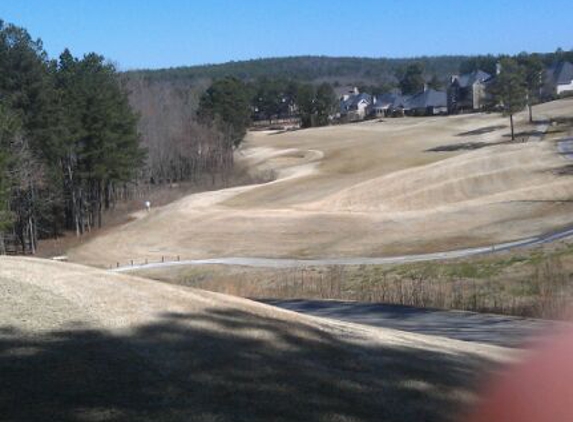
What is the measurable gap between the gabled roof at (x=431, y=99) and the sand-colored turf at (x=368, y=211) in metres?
71.4

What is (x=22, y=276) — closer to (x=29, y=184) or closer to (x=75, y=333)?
(x=75, y=333)

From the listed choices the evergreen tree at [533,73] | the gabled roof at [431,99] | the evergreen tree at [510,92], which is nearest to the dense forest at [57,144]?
the evergreen tree at [510,92]

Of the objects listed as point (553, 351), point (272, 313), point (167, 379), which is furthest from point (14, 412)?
Answer: point (553, 351)

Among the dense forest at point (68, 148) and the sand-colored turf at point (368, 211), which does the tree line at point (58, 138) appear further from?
the sand-colored turf at point (368, 211)

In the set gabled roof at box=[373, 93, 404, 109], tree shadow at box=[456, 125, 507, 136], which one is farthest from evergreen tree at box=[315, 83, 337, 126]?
tree shadow at box=[456, 125, 507, 136]

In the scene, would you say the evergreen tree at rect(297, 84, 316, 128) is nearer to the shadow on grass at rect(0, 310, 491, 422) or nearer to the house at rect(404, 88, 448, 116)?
the house at rect(404, 88, 448, 116)

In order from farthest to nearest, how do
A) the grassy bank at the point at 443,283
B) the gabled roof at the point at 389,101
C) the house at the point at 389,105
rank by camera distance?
the gabled roof at the point at 389,101 < the house at the point at 389,105 < the grassy bank at the point at 443,283

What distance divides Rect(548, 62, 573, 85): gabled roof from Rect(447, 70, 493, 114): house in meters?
10.9

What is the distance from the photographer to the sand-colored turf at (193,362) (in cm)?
714

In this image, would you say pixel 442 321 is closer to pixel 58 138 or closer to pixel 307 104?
pixel 58 138

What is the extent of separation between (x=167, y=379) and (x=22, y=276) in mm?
3908

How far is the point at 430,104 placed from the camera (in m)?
162

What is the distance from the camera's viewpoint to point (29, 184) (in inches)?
2057

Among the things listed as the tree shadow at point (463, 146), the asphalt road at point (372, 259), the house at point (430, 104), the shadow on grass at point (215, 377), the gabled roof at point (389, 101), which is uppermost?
the gabled roof at point (389, 101)
